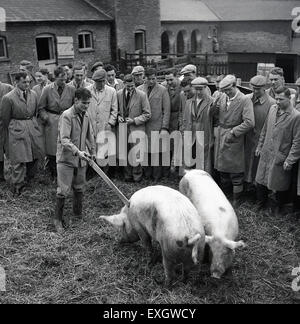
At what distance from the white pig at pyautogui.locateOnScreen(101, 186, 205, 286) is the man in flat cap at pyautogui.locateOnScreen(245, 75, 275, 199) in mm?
2561

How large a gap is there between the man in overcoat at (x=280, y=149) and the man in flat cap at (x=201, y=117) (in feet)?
3.45

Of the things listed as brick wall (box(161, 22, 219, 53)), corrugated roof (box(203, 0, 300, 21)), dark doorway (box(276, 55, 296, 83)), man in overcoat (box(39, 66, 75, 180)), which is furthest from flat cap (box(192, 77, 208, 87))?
corrugated roof (box(203, 0, 300, 21))

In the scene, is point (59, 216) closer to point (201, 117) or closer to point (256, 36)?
point (201, 117)

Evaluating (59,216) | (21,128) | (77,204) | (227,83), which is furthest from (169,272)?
(21,128)

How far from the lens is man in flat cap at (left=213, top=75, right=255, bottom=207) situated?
22.5 ft

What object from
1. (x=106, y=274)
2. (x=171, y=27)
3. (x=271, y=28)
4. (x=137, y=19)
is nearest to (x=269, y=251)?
(x=106, y=274)

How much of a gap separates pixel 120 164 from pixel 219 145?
233 cm

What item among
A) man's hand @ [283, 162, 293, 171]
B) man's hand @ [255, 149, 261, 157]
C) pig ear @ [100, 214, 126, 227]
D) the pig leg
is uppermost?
man's hand @ [255, 149, 261, 157]

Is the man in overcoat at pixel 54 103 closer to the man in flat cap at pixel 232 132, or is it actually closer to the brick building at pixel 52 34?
the man in flat cap at pixel 232 132

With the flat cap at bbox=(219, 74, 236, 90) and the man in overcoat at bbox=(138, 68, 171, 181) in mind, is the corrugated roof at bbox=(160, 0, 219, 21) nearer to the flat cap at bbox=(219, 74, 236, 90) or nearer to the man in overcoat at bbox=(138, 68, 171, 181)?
the man in overcoat at bbox=(138, 68, 171, 181)

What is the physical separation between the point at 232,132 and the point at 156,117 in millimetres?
1859

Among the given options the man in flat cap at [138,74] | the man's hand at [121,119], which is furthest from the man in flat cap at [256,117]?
the man's hand at [121,119]

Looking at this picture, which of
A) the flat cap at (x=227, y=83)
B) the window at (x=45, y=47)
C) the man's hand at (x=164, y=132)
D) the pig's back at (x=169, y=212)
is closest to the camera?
the pig's back at (x=169, y=212)

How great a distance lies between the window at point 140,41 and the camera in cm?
2640
